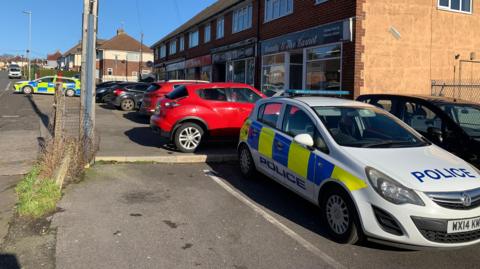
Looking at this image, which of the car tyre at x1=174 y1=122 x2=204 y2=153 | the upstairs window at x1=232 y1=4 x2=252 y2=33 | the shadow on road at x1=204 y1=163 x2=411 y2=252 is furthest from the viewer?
the upstairs window at x1=232 y1=4 x2=252 y2=33

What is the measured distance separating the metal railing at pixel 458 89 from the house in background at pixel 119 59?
204 feet

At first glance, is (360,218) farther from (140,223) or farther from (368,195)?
(140,223)

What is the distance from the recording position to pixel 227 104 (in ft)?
32.0

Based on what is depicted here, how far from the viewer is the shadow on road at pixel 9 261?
3.77 metres

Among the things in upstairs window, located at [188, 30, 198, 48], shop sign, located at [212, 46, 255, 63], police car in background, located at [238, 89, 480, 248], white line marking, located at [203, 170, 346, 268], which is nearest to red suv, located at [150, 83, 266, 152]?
Answer: white line marking, located at [203, 170, 346, 268]

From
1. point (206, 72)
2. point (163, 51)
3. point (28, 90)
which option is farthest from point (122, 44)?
point (206, 72)

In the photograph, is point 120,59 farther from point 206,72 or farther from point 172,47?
point 206,72

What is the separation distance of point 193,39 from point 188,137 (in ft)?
79.4

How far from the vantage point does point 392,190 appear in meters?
4.00

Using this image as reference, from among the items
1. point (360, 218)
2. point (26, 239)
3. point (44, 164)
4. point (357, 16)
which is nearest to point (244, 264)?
point (360, 218)

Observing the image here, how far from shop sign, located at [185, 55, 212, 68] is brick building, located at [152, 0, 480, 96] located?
804cm

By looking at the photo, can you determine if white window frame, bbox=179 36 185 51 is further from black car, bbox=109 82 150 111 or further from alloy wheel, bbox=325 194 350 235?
alloy wheel, bbox=325 194 350 235

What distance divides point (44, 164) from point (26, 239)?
2.50 m

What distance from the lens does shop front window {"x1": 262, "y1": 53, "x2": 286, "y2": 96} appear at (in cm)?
1783
